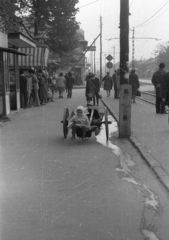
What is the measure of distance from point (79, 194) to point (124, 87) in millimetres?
5178

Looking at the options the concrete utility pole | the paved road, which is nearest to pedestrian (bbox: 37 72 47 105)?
the concrete utility pole

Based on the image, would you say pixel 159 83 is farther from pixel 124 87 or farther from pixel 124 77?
pixel 124 87

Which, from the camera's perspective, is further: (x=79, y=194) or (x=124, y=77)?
(x=124, y=77)

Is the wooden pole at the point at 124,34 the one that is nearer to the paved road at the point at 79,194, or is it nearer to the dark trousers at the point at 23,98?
the paved road at the point at 79,194

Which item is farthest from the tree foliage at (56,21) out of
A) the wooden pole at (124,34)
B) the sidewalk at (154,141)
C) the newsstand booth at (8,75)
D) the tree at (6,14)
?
the wooden pole at (124,34)

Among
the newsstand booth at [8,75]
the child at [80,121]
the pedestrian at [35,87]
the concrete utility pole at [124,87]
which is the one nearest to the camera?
the child at [80,121]

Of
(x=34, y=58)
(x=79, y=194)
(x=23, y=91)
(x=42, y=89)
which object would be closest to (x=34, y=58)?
(x=34, y=58)

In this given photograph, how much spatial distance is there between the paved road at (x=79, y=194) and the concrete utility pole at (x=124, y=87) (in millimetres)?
1042

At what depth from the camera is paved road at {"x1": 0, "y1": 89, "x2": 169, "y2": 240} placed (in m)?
4.23

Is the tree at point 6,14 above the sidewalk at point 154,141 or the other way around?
above

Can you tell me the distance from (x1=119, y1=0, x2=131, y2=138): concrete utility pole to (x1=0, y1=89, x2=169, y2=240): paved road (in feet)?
3.42

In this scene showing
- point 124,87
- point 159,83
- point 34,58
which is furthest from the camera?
point 34,58

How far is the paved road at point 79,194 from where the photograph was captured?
423cm

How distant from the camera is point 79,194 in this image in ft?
18.0
